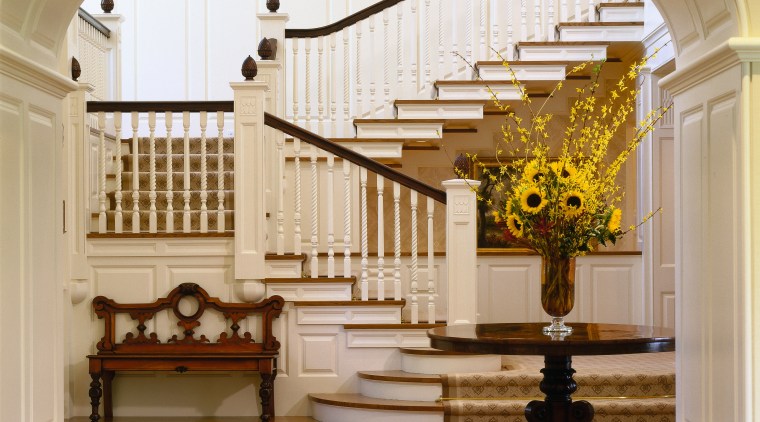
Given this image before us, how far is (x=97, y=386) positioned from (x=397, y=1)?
13.1 feet

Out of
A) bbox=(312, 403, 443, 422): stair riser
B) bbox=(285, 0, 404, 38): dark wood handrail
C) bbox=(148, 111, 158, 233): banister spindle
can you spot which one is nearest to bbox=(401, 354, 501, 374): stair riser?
bbox=(312, 403, 443, 422): stair riser

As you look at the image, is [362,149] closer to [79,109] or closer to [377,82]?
[377,82]

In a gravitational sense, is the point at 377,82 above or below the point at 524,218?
Result: above

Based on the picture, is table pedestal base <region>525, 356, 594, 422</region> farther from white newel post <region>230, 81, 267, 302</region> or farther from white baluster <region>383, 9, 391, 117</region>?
white baluster <region>383, 9, 391, 117</region>

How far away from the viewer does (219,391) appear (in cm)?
725

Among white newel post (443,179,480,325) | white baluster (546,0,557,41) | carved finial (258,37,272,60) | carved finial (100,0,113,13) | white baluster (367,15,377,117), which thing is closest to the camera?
white newel post (443,179,480,325)

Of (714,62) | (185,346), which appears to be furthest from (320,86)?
(714,62)

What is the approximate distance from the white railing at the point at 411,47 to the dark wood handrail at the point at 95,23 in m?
1.56

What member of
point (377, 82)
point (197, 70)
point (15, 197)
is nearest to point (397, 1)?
point (377, 82)

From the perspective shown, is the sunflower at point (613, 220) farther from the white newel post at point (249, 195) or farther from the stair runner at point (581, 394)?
the white newel post at point (249, 195)

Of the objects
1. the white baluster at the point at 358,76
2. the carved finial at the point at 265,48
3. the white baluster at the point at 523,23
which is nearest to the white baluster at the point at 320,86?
the white baluster at the point at 358,76

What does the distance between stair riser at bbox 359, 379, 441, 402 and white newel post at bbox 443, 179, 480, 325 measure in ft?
1.66

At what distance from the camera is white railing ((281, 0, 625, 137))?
28.9 ft

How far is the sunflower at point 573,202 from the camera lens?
4262mm
